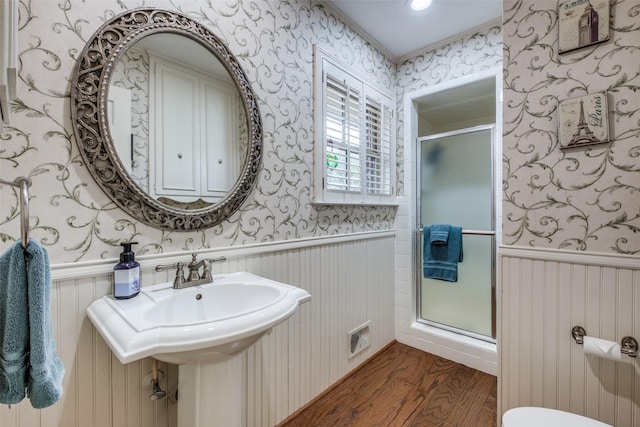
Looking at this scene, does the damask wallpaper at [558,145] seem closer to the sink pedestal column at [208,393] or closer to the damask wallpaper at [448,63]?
the damask wallpaper at [448,63]

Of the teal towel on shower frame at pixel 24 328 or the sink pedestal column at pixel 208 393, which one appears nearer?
the teal towel on shower frame at pixel 24 328

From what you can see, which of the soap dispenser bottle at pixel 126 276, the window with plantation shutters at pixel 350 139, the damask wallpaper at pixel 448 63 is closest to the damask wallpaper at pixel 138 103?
the soap dispenser bottle at pixel 126 276

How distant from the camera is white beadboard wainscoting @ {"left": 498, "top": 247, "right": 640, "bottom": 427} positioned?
3.41 feet

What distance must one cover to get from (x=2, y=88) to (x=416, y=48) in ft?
8.11

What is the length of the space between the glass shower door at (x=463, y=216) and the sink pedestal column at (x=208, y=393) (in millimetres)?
1869

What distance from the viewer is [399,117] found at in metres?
2.38

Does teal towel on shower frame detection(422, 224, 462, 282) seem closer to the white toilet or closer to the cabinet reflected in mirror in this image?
the white toilet

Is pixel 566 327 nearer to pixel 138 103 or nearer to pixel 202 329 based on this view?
pixel 202 329

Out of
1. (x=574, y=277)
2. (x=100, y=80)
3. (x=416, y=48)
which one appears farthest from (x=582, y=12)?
(x=100, y=80)

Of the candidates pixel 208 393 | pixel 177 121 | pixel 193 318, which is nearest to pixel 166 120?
pixel 177 121

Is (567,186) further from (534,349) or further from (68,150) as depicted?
(68,150)

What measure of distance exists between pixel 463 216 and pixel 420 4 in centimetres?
149

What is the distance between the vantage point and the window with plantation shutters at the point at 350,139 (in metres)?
1.67

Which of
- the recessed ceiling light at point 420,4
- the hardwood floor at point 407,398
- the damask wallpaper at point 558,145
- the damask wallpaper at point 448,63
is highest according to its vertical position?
the recessed ceiling light at point 420,4
